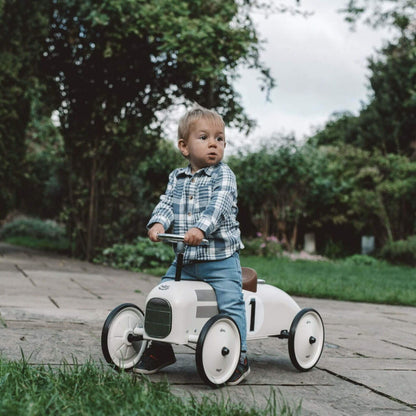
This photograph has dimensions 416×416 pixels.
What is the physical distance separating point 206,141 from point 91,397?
127cm

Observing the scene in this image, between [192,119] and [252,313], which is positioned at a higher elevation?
[192,119]

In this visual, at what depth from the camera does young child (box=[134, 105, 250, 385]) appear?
8.51 ft

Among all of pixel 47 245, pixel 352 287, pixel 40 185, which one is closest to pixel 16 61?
pixel 47 245

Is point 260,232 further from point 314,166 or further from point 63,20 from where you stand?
point 63,20

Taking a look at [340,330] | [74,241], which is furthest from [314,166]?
[340,330]

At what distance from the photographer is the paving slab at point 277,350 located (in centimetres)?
232

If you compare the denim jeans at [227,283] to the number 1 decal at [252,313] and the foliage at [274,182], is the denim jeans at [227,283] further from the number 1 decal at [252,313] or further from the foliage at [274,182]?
the foliage at [274,182]

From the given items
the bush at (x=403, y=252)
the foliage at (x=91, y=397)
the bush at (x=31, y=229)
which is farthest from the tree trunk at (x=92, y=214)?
the bush at (x=31, y=229)

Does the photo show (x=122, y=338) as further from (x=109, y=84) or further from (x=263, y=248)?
(x=263, y=248)

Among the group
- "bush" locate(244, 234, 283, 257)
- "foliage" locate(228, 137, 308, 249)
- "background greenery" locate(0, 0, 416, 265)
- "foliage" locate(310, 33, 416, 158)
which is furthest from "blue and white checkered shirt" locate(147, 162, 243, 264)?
"foliage" locate(310, 33, 416, 158)

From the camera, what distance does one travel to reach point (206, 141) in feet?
8.85

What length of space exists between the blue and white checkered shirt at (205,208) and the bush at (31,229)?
49.3 feet

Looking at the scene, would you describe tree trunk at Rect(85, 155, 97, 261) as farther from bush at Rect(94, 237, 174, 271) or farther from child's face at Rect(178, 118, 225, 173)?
child's face at Rect(178, 118, 225, 173)

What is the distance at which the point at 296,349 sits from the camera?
2.83 m
